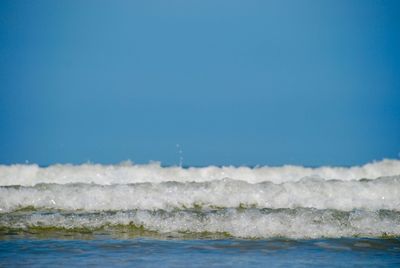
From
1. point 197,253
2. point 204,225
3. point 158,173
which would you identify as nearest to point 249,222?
point 204,225

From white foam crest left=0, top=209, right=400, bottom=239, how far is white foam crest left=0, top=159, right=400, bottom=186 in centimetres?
367

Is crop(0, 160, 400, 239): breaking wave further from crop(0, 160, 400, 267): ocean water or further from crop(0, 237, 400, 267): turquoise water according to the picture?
crop(0, 237, 400, 267): turquoise water

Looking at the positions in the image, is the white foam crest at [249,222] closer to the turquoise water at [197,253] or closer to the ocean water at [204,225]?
the ocean water at [204,225]

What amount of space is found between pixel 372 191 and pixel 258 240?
2.99 meters

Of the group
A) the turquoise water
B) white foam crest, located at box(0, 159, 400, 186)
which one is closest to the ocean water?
the turquoise water

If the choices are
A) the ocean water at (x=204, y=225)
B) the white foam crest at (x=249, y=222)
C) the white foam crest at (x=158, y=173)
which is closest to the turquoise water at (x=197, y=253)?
the ocean water at (x=204, y=225)

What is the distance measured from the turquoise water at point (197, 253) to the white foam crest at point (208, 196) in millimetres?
1997

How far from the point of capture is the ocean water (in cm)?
329

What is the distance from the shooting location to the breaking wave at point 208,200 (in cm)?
430

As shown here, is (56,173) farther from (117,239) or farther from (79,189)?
(117,239)

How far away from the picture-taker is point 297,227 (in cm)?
420

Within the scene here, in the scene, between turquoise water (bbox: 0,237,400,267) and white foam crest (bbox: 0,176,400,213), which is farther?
Answer: white foam crest (bbox: 0,176,400,213)

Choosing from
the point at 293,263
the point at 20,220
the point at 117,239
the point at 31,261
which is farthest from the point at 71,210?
the point at 293,263

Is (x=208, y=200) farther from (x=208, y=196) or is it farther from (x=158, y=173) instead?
(x=158, y=173)
